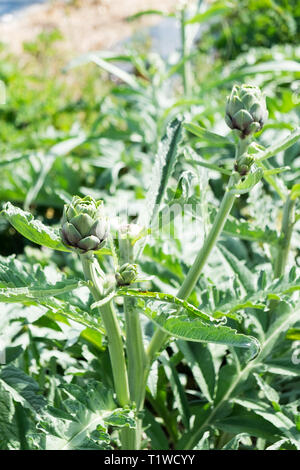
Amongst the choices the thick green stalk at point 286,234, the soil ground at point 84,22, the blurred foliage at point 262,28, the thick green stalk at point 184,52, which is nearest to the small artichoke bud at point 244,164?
the thick green stalk at point 286,234

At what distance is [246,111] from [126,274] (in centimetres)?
25

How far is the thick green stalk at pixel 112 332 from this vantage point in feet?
2.49

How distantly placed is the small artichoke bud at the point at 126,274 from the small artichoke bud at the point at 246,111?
0.73 ft

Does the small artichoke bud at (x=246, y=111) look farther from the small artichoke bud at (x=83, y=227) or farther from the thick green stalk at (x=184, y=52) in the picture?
the thick green stalk at (x=184, y=52)

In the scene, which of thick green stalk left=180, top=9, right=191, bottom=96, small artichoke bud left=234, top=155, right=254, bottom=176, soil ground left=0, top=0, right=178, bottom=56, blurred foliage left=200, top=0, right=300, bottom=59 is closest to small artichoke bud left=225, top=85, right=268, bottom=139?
small artichoke bud left=234, top=155, right=254, bottom=176

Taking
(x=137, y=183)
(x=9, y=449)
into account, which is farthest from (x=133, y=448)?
(x=137, y=183)

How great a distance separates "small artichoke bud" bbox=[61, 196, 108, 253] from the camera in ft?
2.24

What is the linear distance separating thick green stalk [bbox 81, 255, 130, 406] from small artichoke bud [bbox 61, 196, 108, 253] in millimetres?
46

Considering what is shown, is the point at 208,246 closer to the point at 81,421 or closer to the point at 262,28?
the point at 81,421

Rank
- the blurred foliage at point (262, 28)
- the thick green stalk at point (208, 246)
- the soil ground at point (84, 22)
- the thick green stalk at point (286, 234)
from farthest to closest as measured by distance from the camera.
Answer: the soil ground at point (84, 22)
the blurred foliage at point (262, 28)
the thick green stalk at point (286, 234)
the thick green stalk at point (208, 246)

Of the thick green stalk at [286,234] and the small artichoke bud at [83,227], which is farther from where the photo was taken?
the thick green stalk at [286,234]

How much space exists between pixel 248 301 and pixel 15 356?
413 mm

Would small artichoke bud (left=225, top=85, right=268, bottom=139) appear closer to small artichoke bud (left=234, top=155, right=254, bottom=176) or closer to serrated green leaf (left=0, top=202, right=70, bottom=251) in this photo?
small artichoke bud (left=234, top=155, right=254, bottom=176)
